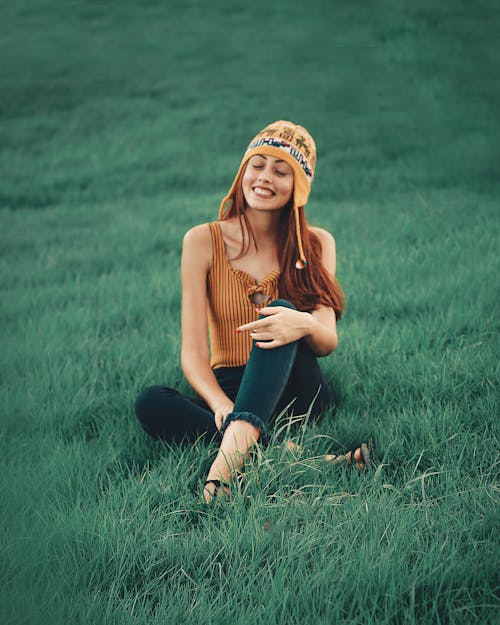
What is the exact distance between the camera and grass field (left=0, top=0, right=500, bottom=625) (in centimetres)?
171

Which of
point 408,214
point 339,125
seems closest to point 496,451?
point 408,214

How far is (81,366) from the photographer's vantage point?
3244 mm

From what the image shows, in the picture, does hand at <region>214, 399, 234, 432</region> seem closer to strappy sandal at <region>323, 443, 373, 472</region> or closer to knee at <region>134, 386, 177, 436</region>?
knee at <region>134, 386, 177, 436</region>

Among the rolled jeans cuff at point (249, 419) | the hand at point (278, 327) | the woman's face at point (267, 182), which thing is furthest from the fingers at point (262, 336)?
the woman's face at point (267, 182)

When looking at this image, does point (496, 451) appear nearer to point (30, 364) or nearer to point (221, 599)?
point (221, 599)

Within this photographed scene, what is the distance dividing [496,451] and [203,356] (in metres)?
1.27

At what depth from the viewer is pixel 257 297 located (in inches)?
107

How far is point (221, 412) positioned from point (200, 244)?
78cm

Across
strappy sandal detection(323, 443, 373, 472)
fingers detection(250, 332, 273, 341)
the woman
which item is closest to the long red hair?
the woman

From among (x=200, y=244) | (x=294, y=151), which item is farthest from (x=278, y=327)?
(x=294, y=151)

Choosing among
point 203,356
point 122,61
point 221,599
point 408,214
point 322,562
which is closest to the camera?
point 221,599

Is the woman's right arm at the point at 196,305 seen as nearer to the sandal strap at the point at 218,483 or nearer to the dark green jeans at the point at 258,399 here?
the dark green jeans at the point at 258,399

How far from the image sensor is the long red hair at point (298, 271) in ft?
8.92

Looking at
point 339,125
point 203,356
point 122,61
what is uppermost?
point 122,61
